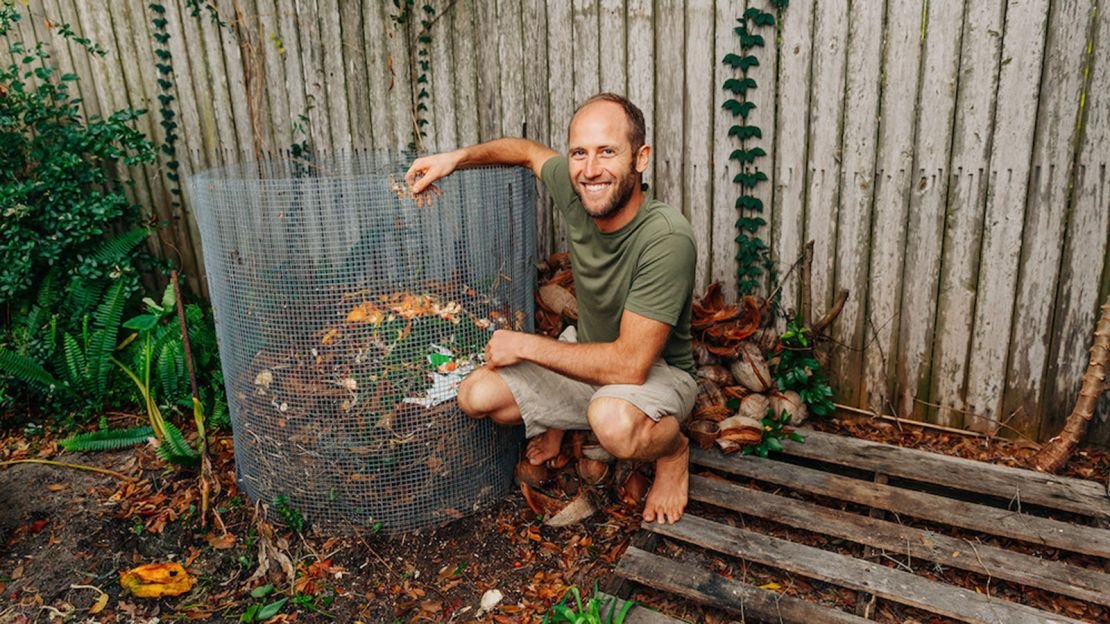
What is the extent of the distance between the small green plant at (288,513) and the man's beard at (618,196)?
5.55 feet

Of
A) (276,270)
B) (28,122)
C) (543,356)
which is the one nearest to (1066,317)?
(543,356)

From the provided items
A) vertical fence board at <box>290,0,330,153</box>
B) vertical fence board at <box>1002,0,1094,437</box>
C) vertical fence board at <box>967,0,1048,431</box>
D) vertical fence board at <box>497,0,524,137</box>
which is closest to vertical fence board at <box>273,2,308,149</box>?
vertical fence board at <box>290,0,330,153</box>

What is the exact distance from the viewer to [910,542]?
2.64 m

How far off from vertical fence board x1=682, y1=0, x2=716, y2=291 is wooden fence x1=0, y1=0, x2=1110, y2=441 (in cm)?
1

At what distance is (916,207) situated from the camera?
127 inches

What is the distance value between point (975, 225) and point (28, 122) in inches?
201

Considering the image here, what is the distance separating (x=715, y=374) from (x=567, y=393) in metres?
0.91

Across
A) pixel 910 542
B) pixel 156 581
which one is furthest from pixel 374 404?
pixel 910 542

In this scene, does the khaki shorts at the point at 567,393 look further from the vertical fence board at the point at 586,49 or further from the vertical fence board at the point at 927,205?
the vertical fence board at the point at 586,49

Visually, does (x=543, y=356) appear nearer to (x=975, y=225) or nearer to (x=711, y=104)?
(x=711, y=104)

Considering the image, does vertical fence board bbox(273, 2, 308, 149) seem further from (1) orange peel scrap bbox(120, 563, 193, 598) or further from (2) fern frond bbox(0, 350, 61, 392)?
(1) orange peel scrap bbox(120, 563, 193, 598)

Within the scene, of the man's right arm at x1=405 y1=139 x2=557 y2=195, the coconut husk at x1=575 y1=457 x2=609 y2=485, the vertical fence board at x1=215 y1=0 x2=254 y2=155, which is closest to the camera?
the man's right arm at x1=405 y1=139 x2=557 y2=195

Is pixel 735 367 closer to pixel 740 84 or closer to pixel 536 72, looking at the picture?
pixel 740 84

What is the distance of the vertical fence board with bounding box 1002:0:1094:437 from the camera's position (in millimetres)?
2844
